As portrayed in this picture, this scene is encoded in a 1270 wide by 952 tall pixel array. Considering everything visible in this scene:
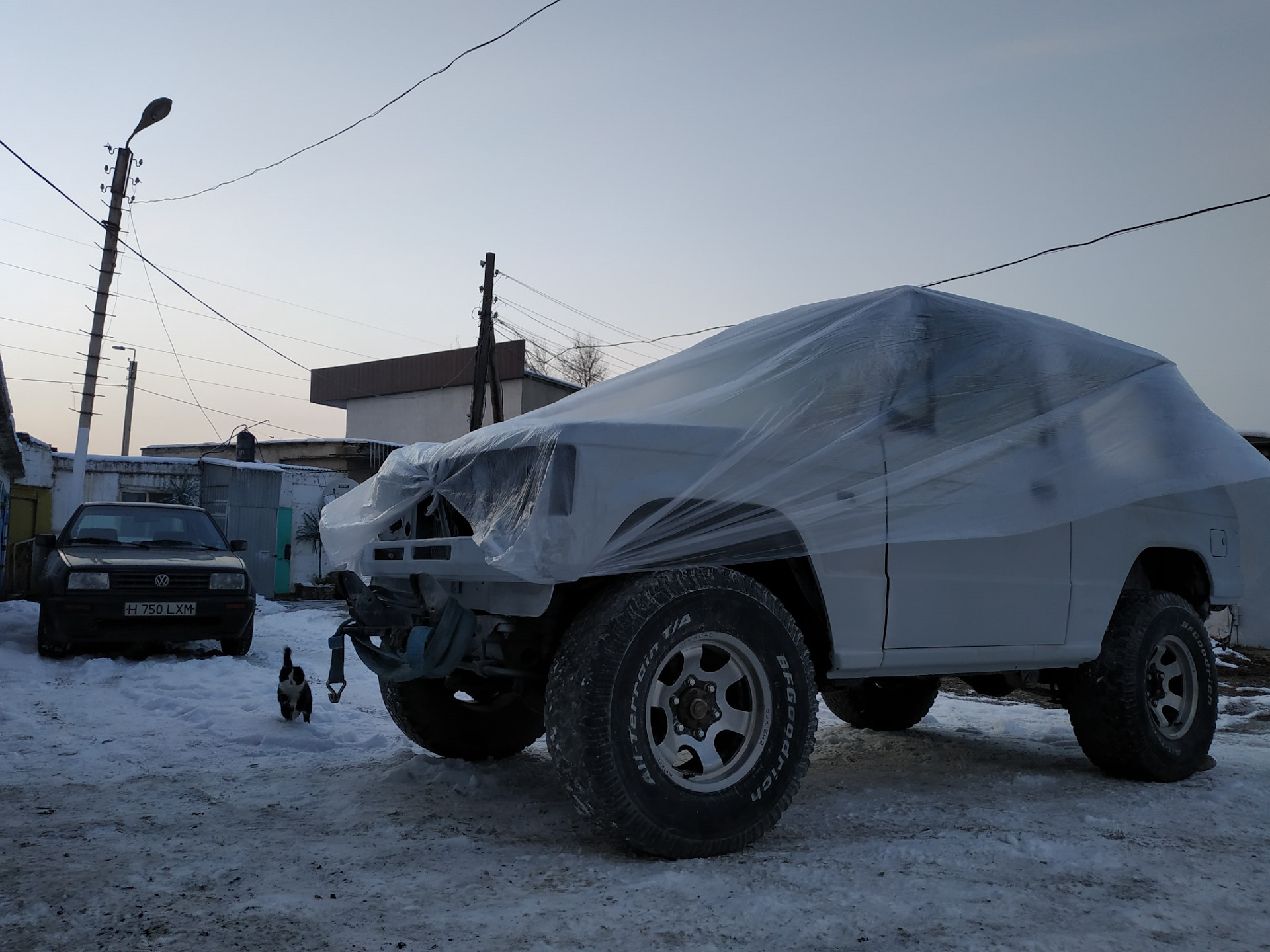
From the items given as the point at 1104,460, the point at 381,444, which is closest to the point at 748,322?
the point at 1104,460

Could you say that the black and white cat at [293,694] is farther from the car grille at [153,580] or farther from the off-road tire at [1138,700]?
the off-road tire at [1138,700]

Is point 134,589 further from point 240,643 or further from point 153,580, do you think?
point 240,643

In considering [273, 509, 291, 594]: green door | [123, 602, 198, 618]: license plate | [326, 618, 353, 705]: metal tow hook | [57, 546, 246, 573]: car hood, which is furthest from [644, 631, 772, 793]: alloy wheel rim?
[273, 509, 291, 594]: green door

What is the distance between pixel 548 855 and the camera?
2920 millimetres

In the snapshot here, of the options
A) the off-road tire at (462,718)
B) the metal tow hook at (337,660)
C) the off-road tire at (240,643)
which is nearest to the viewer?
the metal tow hook at (337,660)

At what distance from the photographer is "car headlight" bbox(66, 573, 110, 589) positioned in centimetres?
748

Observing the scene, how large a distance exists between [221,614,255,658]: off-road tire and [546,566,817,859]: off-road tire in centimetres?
614

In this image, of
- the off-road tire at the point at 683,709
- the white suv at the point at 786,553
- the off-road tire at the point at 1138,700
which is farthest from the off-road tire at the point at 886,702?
the off-road tire at the point at 683,709

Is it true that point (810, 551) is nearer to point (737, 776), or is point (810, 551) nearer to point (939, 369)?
point (737, 776)

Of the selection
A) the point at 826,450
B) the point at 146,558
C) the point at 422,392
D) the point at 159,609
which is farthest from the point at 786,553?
the point at 422,392

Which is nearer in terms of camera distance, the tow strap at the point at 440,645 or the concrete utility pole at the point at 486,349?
the tow strap at the point at 440,645

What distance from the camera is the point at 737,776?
2.97 m

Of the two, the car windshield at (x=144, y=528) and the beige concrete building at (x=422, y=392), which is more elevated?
the beige concrete building at (x=422, y=392)

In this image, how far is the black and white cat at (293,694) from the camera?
16.9ft
